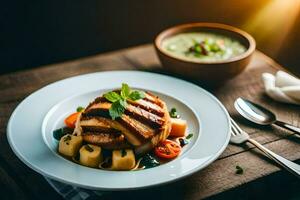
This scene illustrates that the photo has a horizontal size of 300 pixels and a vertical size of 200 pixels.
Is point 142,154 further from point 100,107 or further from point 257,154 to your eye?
point 257,154

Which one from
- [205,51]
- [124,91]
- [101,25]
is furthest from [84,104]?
[101,25]

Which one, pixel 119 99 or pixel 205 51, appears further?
pixel 205 51

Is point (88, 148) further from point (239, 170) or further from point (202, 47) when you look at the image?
point (202, 47)

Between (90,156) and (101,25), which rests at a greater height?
(90,156)

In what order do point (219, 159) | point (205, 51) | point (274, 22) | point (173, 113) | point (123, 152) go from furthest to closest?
1. point (274, 22)
2. point (205, 51)
3. point (173, 113)
4. point (219, 159)
5. point (123, 152)

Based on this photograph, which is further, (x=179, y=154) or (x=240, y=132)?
(x=240, y=132)

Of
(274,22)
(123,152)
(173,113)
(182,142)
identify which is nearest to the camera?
(123,152)

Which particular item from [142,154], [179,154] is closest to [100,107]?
[142,154]

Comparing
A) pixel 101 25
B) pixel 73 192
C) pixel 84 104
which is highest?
pixel 73 192
